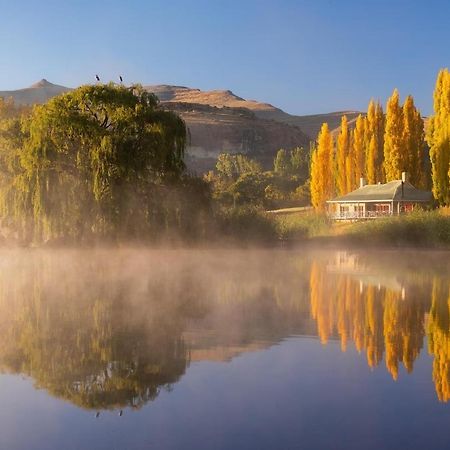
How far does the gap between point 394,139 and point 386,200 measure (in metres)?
5.08

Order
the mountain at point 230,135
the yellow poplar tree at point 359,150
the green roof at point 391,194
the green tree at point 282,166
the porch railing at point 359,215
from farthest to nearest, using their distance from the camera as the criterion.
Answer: the mountain at point 230,135
the green tree at point 282,166
the yellow poplar tree at point 359,150
the porch railing at point 359,215
the green roof at point 391,194

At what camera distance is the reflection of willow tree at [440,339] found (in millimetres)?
8023

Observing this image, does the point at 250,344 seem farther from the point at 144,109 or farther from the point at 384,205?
the point at 384,205

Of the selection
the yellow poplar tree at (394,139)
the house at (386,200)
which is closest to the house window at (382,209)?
the house at (386,200)

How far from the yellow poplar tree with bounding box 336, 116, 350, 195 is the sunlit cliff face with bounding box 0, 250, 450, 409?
115 feet

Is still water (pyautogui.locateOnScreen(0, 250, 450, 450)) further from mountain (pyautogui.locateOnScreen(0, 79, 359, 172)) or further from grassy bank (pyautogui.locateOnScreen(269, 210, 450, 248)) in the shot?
mountain (pyautogui.locateOnScreen(0, 79, 359, 172))

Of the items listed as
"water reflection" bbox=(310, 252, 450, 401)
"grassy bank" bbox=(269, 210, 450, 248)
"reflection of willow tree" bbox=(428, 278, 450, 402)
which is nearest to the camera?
"reflection of willow tree" bbox=(428, 278, 450, 402)

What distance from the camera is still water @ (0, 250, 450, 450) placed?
6.49 metres

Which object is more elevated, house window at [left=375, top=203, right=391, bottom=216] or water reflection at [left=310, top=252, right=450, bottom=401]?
house window at [left=375, top=203, right=391, bottom=216]

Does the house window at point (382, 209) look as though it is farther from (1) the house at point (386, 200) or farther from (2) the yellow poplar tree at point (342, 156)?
(2) the yellow poplar tree at point (342, 156)

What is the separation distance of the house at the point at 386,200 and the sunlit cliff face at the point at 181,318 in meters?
24.4

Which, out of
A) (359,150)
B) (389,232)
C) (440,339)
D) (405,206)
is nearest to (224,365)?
(440,339)

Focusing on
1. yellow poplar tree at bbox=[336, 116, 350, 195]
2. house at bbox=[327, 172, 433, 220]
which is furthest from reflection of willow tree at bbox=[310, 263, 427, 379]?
yellow poplar tree at bbox=[336, 116, 350, 195]

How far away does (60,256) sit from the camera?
2919cm
